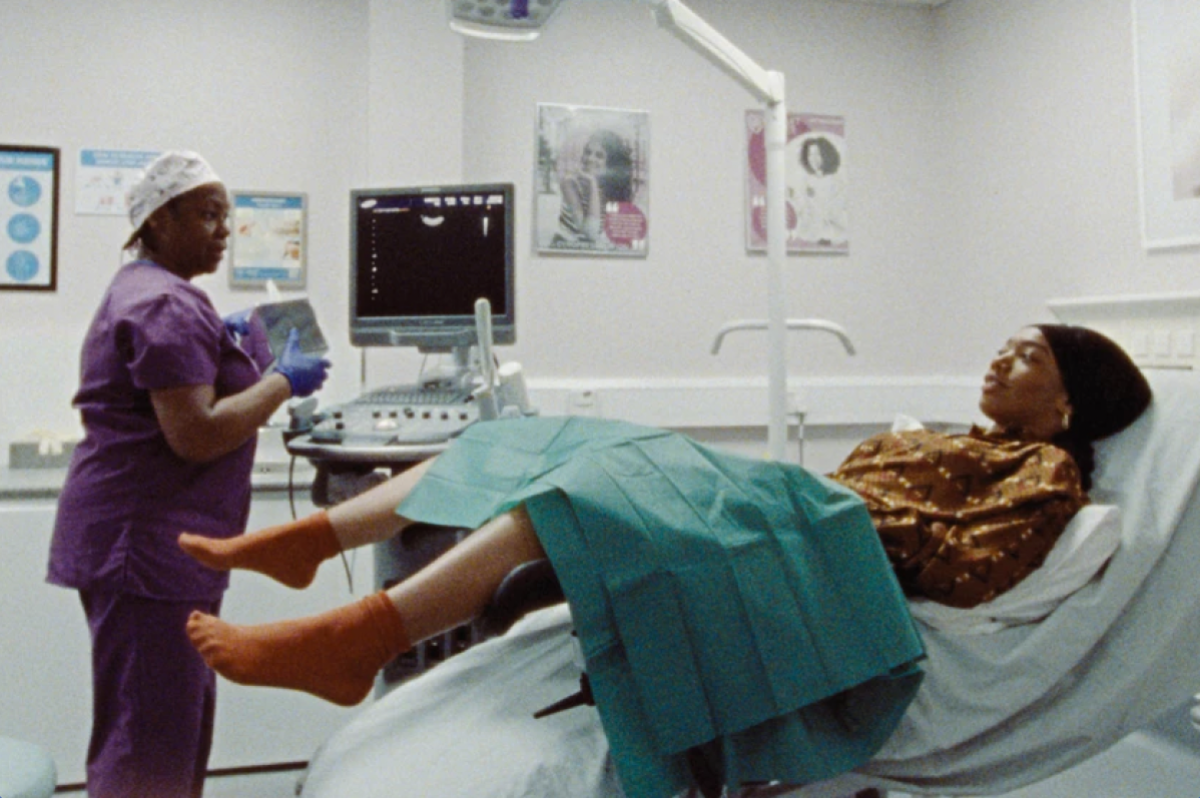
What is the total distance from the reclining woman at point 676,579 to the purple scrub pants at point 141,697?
41 centimetres

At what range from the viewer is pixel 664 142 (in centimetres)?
309

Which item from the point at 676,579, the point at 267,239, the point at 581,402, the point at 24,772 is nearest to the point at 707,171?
the point at 581,402

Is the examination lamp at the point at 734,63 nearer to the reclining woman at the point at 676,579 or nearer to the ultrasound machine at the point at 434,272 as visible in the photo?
the ultrasound machine at the point at 434,272

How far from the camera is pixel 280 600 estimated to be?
2398mm

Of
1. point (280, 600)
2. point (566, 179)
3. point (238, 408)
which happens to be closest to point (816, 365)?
point (566, 179)

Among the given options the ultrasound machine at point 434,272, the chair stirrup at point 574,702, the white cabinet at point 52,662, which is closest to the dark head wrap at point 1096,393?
the chair stirrup at point 574,702

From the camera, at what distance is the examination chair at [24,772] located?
114cm

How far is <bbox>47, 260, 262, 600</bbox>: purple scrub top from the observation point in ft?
5.24

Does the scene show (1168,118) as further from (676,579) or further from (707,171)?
(676,579)

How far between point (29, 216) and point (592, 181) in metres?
1.57

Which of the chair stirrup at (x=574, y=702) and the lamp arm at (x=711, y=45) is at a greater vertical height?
the lamp arm at (x=711, y=45)

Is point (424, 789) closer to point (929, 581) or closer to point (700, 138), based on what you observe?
point (929, 581)

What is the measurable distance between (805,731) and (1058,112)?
2258 mm

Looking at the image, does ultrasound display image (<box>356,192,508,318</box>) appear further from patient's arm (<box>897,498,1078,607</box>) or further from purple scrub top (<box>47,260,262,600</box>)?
patient's arm (<box>897,498,1078,607</box>)
